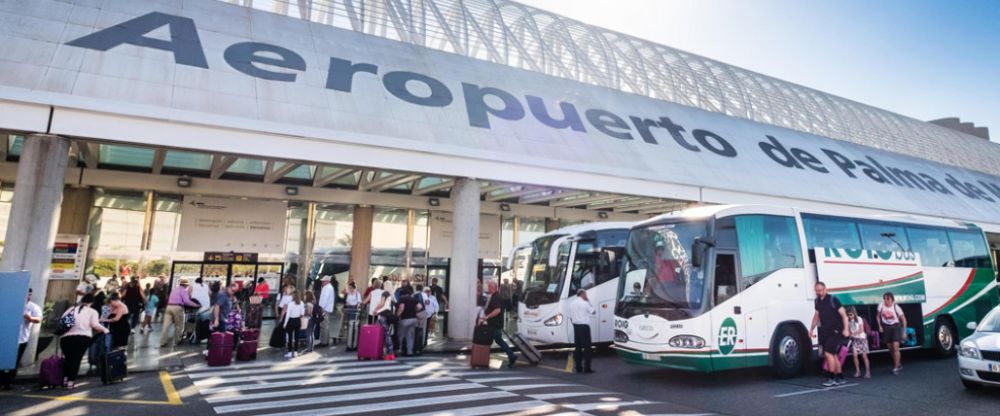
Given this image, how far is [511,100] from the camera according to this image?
1830 cm

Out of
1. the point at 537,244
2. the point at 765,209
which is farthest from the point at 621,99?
the point at 765,209

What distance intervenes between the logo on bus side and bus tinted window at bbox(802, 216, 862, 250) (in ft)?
9.83

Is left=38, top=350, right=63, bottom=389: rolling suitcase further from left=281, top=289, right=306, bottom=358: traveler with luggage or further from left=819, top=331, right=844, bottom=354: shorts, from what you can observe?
left=819, top=331, right=844, bottom=354: shorts

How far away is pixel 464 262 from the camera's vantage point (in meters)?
15.3

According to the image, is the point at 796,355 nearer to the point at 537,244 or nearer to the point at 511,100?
the point at 537,244

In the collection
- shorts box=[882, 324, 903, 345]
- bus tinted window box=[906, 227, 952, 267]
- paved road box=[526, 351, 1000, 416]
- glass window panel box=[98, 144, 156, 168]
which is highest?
glass window panel box=[98, 144, 156, 168]

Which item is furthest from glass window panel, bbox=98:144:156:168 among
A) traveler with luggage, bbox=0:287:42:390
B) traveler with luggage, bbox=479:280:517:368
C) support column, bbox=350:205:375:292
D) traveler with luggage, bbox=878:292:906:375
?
traveler with luggage, bbox=878:292:906:375

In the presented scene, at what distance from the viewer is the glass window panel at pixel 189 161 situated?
18.1m

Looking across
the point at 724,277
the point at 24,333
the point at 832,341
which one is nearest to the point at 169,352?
the point at 24,333

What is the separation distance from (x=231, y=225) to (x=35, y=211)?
8445mm

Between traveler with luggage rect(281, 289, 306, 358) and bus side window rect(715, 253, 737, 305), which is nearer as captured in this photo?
bus side window rect(715, 253, 737, 305)

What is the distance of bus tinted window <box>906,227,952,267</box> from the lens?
12859 millimetres

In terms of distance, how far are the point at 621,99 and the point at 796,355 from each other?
14.1 metres

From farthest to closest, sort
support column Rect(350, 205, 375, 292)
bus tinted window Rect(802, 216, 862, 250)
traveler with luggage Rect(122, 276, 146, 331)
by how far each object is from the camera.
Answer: support column Rect(350, 205, 375, 292) → traveler with luggage Rect(122, 276, 146, 331) → bus tinted window Rect(802, 216, 862, 250)
